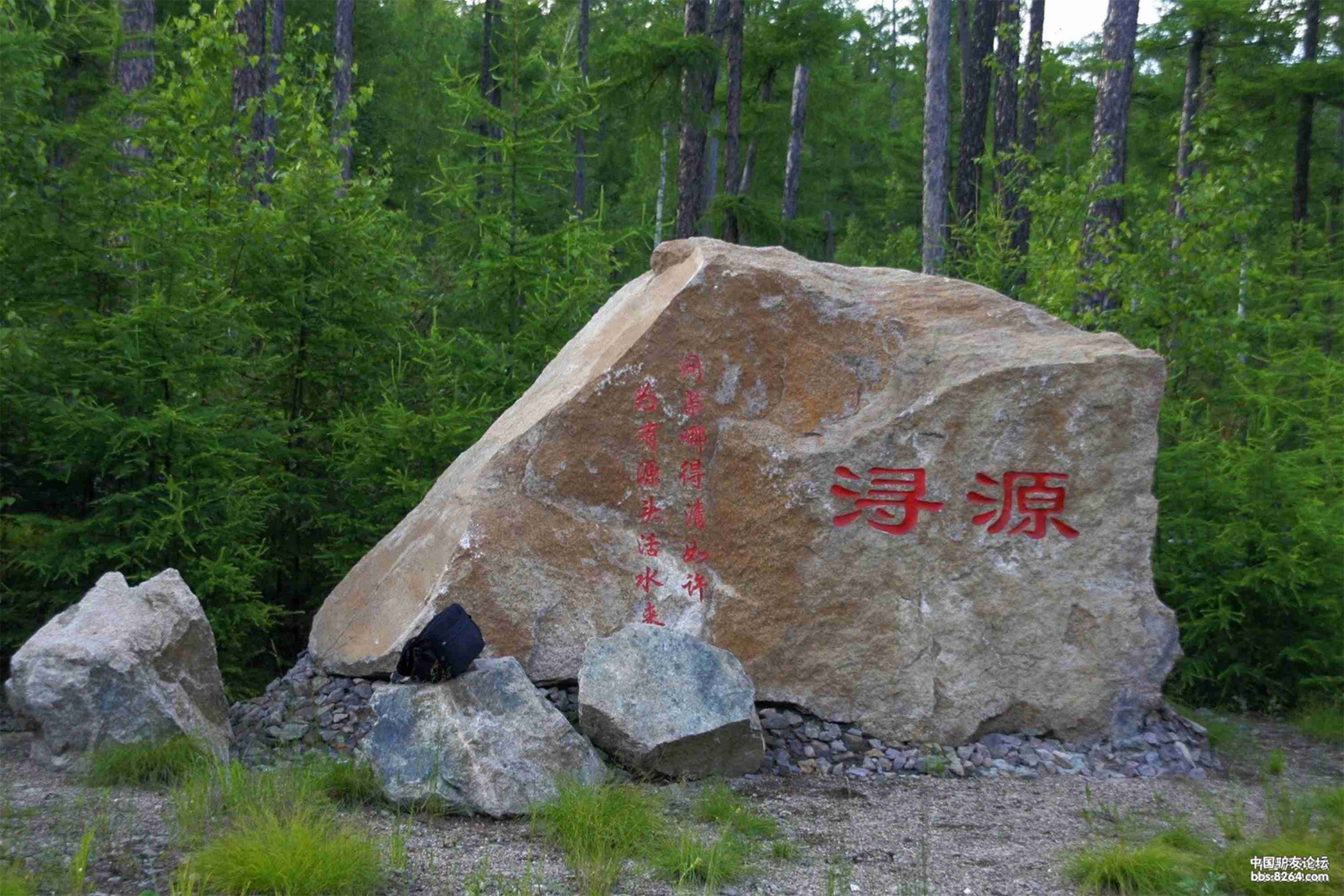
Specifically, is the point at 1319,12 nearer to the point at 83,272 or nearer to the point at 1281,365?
the point at 1281,365

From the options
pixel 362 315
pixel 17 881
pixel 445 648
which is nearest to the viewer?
pixel 17 881

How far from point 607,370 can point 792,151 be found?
1730 centimetres

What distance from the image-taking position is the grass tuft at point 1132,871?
4.20 m

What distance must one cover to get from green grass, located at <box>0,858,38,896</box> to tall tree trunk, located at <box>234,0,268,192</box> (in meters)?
5.26

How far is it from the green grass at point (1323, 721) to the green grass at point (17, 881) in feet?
22.3

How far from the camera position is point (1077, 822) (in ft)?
17.1

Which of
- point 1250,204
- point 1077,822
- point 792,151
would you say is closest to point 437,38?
point 792,151

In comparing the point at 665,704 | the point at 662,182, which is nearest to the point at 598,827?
the point at 665,704

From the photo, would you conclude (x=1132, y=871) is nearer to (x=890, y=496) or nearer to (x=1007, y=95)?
(x=890, y=496)

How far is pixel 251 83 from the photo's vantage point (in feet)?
47.9

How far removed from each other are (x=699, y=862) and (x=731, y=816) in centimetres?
69

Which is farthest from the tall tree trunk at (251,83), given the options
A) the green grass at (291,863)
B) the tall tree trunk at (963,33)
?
the tall tree trunk at (963,33)

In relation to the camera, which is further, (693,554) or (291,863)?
(693,554)

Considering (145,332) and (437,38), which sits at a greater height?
(437,38)
